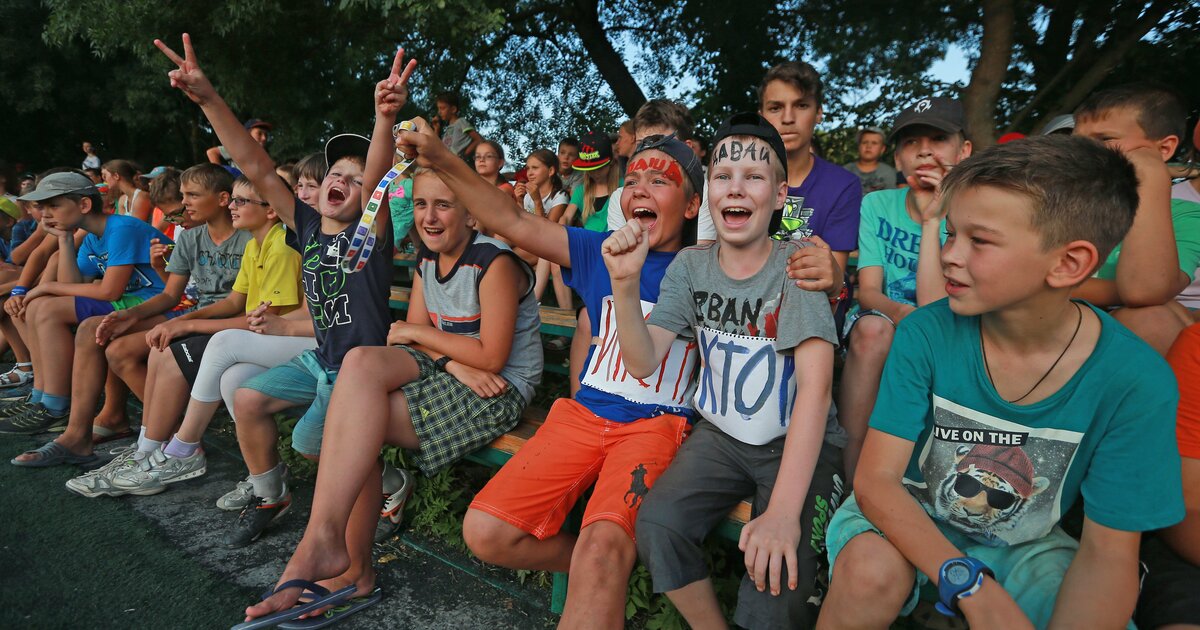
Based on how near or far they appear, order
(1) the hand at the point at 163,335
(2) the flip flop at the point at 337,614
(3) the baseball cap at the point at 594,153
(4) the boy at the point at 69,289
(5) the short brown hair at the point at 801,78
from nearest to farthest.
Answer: (2) the flip flop at the point at 337,614 < (5) the short brown hair at the point at 801,78 < (1) the hand at the point at 163,335 < (4) the boy at the point at 69,289 < (3) the baseball cap at the point at 594,153

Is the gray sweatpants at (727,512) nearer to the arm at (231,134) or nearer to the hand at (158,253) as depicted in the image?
the arm at (231,134)

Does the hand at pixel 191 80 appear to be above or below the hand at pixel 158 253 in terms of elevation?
above

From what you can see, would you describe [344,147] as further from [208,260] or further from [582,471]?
[582,471]

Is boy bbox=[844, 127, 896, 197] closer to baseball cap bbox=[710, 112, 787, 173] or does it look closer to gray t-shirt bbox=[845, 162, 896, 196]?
gray t-shirt bbox=[845, 162, 896, 196]

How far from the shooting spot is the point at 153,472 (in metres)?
3.33

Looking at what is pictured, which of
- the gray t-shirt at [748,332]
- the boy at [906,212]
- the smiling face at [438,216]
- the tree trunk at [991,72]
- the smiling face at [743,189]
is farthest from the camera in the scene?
the tree trunk at [991,72]

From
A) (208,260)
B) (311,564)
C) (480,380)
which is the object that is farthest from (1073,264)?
(208,260)

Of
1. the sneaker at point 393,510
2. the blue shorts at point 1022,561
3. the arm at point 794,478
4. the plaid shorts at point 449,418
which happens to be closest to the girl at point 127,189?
the sneaker at point 393,510

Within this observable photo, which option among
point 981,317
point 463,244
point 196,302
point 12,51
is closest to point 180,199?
point 196,302

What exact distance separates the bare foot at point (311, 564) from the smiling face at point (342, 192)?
1463mm

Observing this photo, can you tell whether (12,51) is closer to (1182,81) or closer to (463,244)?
(463,244)

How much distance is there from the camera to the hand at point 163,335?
11.4 feet

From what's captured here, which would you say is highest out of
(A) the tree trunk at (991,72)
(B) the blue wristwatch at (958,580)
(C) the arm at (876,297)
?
(A) the tree trunk at (991,72)

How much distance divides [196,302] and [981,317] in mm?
4711
